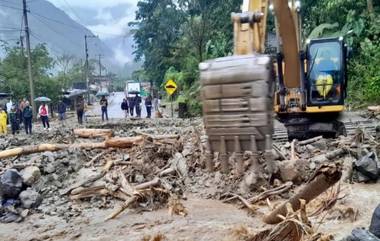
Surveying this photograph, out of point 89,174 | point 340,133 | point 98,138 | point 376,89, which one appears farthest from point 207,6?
point 89,174

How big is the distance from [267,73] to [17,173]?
6.56m

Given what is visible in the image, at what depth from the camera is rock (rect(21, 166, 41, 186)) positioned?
9.88m

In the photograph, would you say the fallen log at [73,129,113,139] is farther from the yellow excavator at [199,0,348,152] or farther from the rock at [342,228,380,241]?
the rock at [342,228,380,241]

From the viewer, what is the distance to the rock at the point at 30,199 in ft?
30.4

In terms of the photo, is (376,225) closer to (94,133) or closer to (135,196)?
(135,196)

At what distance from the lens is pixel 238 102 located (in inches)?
194

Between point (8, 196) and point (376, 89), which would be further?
point (376, 89)

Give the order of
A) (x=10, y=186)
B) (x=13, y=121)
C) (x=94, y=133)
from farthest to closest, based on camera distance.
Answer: (x=13, y=121)
(x=94, y=133)
(x=10, y=186)

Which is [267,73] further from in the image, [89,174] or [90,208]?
[89,174]

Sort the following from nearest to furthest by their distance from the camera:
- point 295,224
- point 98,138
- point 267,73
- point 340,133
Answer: point 267,73 < point 295,224 < point 340,133 < point 98,138

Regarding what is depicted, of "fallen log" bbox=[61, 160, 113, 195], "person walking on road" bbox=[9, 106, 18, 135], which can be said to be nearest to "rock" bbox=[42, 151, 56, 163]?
"fallen log" bbox=[61, 160, 113, 195]

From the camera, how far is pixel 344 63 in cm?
1154

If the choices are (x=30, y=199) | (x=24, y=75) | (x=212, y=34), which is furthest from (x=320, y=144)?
(x=24, y=75)

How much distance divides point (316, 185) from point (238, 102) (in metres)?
1.31
